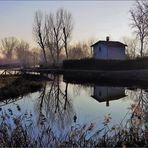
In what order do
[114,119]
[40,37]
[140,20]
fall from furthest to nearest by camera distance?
→ [40,37] < [140,20] < [114,119]

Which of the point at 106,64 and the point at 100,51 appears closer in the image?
the point at 106,64

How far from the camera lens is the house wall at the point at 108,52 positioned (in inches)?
1645

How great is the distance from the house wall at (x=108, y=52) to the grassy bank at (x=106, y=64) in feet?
11.3

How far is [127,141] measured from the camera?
18.7 feet

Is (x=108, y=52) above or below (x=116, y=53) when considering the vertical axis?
above

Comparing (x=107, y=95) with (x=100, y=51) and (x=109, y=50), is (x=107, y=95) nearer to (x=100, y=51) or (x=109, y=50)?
(x=109, y=50)

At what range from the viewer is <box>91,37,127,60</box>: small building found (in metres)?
41.8

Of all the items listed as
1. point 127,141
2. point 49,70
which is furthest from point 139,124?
point 49,70

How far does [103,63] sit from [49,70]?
11384mm

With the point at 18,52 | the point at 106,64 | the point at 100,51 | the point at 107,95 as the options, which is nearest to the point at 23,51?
the point at 18,52

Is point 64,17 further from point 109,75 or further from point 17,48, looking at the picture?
point 17,48

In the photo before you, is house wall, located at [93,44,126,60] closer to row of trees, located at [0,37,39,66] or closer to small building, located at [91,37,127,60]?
small building, located at [91,37,127,60]

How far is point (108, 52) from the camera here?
41.8m

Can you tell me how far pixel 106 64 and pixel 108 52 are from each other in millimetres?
5200
